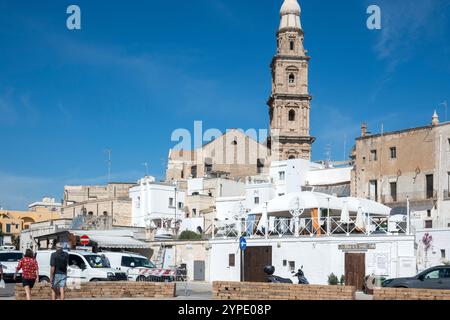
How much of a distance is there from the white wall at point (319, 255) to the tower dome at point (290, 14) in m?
55.8

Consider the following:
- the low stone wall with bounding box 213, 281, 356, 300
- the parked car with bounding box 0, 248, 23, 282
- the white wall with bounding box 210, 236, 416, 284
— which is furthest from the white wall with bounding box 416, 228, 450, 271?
the low stone wall with bounding box 213, 281, 356, 300

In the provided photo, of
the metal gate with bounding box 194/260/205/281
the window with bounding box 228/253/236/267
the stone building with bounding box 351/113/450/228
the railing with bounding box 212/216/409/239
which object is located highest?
the stone building with bounding box 351/113/450/228

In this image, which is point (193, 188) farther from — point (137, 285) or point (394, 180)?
point (137, 285)

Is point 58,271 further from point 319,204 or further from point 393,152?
point 393,152

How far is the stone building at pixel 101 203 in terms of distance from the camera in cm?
8144

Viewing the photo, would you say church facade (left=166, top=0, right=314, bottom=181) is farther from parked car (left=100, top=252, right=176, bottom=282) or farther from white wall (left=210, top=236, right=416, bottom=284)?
parked car (left=100, top=252, right=176, bottom=282)

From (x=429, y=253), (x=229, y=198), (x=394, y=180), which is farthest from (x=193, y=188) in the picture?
(x=429, y=253)

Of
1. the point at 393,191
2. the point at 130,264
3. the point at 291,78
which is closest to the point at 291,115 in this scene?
the point at 291,78

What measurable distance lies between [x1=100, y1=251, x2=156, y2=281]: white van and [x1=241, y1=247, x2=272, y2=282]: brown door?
18.7 ft

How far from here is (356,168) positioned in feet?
210

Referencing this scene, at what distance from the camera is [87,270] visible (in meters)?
27.9

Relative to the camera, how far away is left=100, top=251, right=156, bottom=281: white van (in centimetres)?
3195

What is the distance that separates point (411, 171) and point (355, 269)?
26652mm
